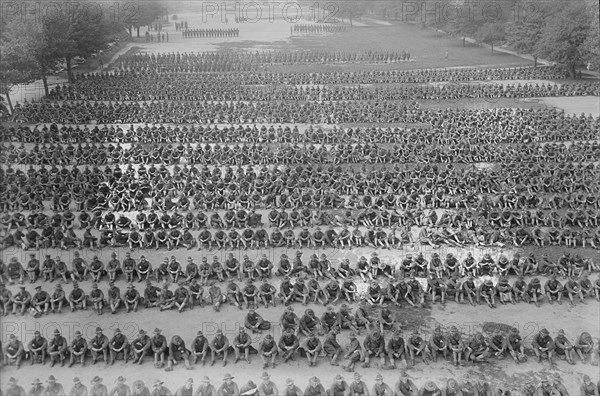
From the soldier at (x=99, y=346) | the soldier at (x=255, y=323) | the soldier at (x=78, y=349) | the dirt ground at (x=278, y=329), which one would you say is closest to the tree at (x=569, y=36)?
the dirt ground at (x=278, y=329)

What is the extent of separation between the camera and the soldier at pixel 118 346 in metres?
13.4

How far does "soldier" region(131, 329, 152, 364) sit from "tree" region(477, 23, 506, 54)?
219ft

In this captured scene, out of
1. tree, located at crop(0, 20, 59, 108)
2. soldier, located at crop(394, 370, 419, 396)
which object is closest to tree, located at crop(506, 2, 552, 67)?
tree, located at crop(0, 20, 59, 108)

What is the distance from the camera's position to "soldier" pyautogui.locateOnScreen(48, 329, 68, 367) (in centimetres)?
1316

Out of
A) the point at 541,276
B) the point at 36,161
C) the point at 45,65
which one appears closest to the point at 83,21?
the point at 45,65

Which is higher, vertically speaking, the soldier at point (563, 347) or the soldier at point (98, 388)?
the soldier at point (98, 388)

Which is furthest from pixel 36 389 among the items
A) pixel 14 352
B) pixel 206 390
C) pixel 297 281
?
pixel 297 281

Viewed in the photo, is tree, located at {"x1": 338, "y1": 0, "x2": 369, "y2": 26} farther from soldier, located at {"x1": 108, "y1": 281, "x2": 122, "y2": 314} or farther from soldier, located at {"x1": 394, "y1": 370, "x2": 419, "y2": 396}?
soldier, located at {"x1": 394, "y1": 370, "x2": 419, "y2": 396}

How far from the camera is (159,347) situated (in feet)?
43.9

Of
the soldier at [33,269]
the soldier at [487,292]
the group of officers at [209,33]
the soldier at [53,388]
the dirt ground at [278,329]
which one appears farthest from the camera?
the group of officers at [209,33]

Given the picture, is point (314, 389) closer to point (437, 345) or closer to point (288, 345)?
point (288, 345)

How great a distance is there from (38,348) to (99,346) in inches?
53.4

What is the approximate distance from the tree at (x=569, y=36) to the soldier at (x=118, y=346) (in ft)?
166

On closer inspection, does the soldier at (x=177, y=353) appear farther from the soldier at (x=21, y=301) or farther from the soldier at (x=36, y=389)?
the soldier at (x=21, y=301)
